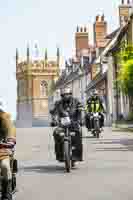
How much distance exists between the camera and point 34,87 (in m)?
140

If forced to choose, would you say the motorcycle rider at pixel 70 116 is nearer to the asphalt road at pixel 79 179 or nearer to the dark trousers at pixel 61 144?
the dark trousers at pixel 61 144

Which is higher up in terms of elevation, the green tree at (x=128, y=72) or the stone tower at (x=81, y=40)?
the stone tower at (x=81, y=40)

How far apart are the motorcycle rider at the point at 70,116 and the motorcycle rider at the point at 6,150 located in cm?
476

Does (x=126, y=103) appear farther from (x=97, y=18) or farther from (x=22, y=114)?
(x=22, y=114)

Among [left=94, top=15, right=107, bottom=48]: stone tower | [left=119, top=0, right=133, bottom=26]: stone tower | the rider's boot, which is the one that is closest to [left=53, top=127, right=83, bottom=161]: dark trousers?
the rider's boot

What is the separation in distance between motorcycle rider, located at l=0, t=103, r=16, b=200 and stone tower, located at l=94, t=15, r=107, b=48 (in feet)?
233

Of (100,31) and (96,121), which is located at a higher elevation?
(100,31)

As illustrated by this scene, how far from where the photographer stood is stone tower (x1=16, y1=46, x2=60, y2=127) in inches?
5502

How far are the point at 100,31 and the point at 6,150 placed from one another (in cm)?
7381

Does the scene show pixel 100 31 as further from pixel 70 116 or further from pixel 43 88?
pixel 70 116

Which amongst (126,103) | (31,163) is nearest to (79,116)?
(31,163)

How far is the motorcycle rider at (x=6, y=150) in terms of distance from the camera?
6.98 meters

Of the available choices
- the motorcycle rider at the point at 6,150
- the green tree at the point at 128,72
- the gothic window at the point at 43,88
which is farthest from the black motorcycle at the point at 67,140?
the gothic window at the point at 43,88

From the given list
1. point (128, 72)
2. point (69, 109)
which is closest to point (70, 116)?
point (69, 109)
